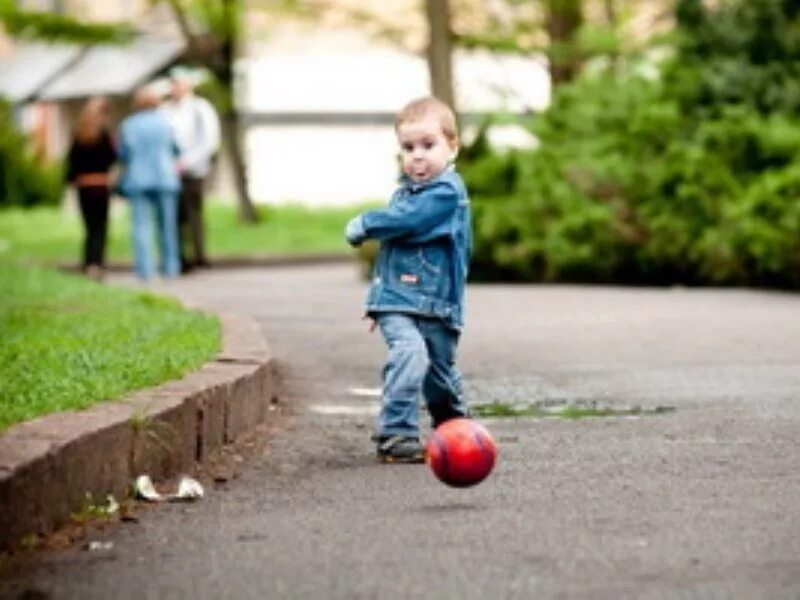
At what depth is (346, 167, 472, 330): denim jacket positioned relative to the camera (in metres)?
9.40

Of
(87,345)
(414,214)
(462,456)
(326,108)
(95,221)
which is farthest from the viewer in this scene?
(326,108)

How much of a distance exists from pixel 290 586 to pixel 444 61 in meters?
22.3

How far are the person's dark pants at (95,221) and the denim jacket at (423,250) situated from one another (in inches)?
659

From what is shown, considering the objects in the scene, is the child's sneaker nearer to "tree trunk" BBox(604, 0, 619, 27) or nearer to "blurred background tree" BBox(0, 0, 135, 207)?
"tree trunk" BBox(604, 0, 619, 27)

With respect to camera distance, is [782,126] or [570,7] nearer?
[782,126]

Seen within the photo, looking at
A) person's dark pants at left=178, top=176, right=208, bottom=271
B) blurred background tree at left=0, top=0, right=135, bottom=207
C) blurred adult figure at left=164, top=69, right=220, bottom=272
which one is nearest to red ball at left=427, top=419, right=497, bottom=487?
blurred adult figure at left=164, top=69, right=220, bottom=272

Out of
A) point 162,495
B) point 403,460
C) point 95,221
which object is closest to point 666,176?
point 95,221

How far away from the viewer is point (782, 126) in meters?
21.5

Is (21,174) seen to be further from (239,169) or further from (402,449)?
(402,449)

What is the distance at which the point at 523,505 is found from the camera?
782cm

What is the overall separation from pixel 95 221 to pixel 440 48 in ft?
15.2

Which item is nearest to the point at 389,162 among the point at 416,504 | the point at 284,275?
the point at 284,275

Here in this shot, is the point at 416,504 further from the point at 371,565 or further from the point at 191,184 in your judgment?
the point at 191,184

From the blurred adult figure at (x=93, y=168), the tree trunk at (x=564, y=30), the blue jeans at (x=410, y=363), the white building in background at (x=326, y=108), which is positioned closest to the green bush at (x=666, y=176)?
the blurred adult figure at (x=93, y=168)
